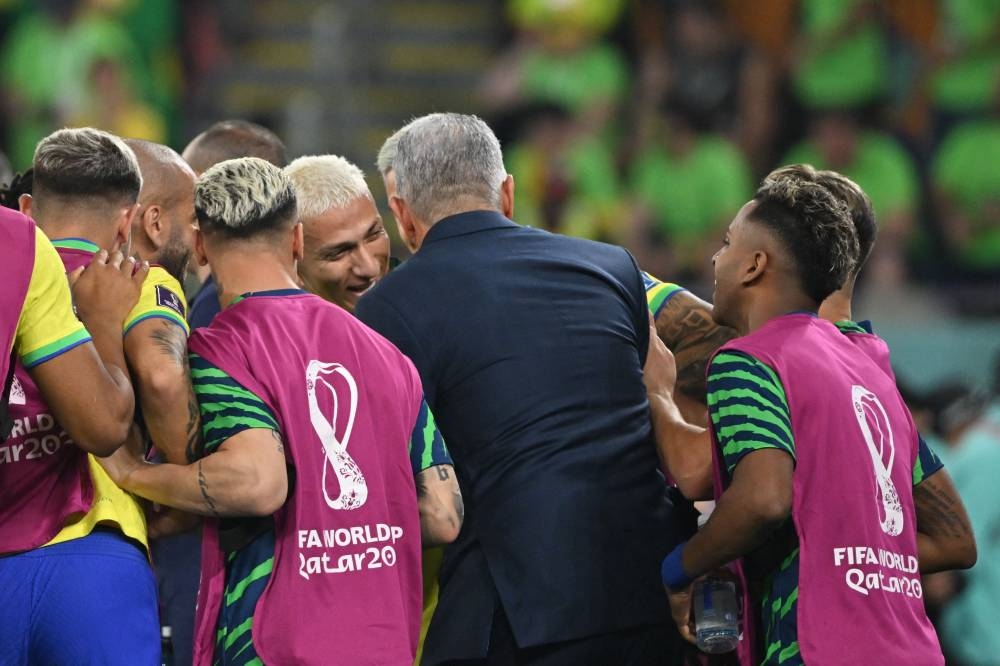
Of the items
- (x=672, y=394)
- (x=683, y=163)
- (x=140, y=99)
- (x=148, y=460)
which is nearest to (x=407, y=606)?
(x=148, y=460)

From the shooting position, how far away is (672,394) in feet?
11.7

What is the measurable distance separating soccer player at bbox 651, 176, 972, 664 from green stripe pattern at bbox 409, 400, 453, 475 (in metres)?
0.53

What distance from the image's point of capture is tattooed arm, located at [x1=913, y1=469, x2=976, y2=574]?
3238mm

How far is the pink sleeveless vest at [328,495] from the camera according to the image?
9.46ft

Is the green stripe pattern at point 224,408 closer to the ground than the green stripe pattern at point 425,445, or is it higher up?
higher up

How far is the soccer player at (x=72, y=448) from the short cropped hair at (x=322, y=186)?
30.3 inches

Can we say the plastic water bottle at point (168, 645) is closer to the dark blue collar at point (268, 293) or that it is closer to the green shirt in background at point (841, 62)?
the dark blue collar at point (268, 293)

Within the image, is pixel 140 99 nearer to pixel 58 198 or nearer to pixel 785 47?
pixel 785 47

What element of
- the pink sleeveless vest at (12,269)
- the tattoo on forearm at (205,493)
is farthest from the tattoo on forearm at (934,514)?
the pink sleeveless vest at (12,269)

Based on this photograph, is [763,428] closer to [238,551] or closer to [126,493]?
[238,551]

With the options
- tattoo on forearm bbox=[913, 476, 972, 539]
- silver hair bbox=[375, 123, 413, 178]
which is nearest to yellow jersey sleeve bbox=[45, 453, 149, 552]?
silver hair bbox=[375, 123, 413, 178]

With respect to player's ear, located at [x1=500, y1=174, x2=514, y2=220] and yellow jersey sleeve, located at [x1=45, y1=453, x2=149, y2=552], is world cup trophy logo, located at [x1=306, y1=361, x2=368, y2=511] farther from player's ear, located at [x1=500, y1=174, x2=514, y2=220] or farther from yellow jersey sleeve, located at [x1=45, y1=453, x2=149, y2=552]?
player's ear, located at [x1=500, y1=174, x2=514, y2=220]

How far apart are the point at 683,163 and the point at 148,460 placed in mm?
6898

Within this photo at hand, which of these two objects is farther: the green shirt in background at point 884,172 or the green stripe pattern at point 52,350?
the green shirt in background at point 884,172
